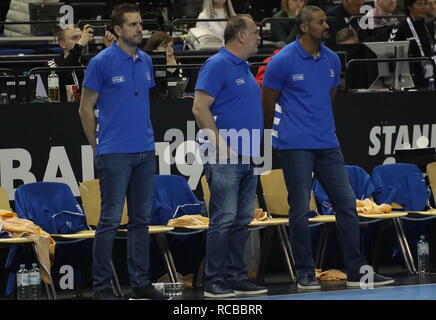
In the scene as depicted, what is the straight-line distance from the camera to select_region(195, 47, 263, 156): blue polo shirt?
23.3 ft

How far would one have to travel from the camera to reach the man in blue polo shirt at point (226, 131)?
23.2ft

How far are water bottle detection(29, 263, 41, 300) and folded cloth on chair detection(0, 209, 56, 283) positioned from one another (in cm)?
4

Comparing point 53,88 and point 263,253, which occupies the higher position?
point 53,88

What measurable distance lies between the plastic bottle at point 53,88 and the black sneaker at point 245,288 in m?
2.67

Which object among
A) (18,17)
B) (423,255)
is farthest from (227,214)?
(18,17)

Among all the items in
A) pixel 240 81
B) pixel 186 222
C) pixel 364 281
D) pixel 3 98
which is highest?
pixel 240 81

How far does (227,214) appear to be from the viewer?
709 centimetres

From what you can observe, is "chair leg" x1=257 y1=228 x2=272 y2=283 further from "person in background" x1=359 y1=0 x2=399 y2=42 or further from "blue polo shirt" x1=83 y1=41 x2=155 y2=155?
"person in background" x1=359 y1=0 x2=399 y2=42

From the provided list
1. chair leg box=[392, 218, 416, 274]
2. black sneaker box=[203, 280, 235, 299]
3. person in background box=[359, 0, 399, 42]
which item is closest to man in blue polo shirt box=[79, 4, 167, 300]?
black sneaker box=[203, 280, 235, 299]

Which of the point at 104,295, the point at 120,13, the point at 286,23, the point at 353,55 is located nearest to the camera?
the point at 104,295

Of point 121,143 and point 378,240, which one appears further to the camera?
point 378,240

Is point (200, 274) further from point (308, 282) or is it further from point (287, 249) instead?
point (308, 282)

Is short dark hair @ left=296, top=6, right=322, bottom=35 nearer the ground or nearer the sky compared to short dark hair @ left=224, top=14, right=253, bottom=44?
nearer the sky

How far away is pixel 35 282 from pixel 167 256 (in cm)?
110
